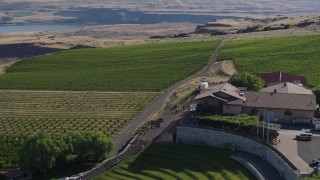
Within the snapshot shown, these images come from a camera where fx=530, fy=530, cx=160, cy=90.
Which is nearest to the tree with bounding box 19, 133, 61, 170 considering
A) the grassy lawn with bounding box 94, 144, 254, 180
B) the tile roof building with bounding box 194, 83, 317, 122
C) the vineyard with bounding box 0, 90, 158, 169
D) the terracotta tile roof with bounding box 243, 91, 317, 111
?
the grassy lawn with bounding box 94, 144, 254, 180

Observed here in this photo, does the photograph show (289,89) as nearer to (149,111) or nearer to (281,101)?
(281,101)

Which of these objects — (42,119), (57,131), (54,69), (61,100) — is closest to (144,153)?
(57,131)

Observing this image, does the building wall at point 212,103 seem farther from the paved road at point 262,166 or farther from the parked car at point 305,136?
the parked car at point 305,136

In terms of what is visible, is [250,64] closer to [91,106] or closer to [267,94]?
[91,106]

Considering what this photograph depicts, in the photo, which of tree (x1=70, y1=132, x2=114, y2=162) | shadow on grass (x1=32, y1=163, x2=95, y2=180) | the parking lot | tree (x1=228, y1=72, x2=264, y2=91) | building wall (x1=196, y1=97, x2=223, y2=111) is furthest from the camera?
tree (x1=228, y1=72, x2=264, y2=91)

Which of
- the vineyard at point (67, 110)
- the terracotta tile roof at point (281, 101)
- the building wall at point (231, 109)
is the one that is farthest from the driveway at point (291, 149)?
the vineyard at point (67, 110)

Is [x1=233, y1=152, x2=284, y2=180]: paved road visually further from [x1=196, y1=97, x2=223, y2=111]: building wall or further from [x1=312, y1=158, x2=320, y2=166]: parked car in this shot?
[x1=196, y1=97, x2=223, y2=111]: building wall
